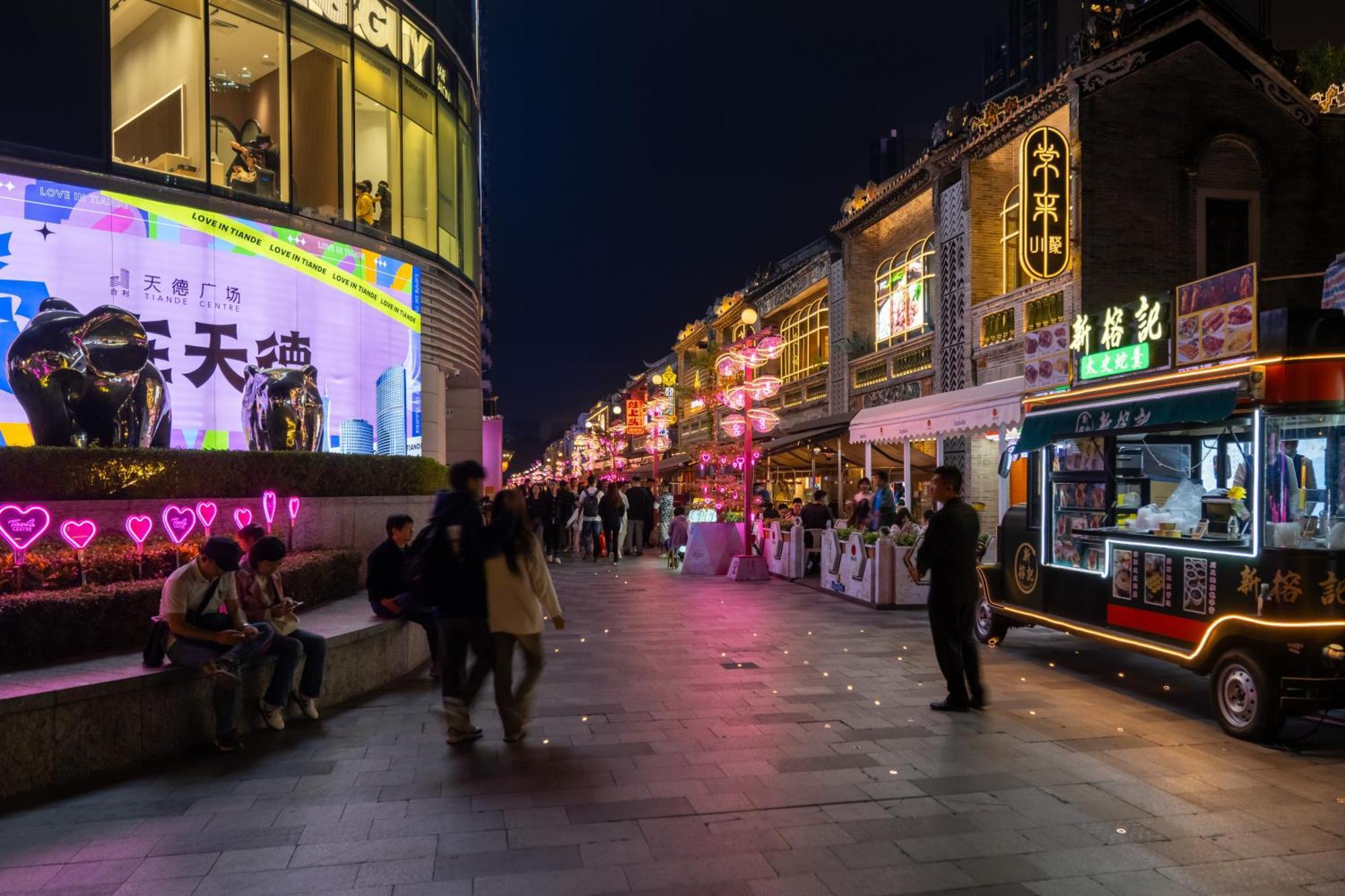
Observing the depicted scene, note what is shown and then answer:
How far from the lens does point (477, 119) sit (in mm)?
24859

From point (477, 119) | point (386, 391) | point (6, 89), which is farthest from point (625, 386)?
point (6, 89)

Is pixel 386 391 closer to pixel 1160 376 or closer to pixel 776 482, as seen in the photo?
pixel 1160 376

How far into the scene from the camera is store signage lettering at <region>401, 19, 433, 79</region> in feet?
62.7

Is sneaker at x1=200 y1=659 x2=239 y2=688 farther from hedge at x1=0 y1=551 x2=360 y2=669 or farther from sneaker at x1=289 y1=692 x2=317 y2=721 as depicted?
hedge at x1=0 y1=551 x2=360 y2=669

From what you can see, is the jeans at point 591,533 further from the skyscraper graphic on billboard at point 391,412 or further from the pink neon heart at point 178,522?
the pink neon heart at point 178,522

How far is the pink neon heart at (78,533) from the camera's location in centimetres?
685

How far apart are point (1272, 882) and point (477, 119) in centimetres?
2493

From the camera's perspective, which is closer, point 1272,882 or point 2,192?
point 1272,882

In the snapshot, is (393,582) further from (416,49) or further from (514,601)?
(416,49)

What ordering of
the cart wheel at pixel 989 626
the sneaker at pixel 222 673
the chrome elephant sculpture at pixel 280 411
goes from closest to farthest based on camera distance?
the sneaker at pixel 222 673 → the cart wheel at pixel 989 626 → the chrome elephant sculpture at pixel 280 411

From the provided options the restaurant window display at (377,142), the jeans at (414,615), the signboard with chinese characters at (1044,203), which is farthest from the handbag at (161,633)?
the signboard with chinese characters at (1044,203)

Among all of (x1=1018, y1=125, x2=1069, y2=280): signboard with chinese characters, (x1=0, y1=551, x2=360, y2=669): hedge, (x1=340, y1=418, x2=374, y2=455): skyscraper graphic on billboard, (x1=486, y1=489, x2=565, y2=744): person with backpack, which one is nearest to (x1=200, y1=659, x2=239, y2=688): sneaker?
(x1=0, y1=551, x2=360, y2=669): hedge

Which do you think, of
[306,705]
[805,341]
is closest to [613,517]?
[805,341]

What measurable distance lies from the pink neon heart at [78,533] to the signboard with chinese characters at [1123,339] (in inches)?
342
